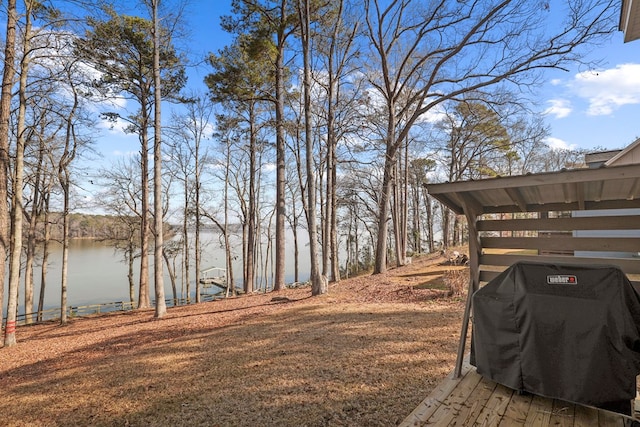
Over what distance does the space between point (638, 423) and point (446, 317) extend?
4.07 meters

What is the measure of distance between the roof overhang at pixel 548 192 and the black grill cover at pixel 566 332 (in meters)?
0.66

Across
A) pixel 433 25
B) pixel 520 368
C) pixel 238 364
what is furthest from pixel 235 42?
pixel 520 368

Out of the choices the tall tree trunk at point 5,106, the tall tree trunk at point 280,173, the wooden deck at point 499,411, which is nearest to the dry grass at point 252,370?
the wooden deck at point 499,411

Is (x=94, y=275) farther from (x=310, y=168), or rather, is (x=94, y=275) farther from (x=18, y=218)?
(x=310, y=168)

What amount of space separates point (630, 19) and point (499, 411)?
16.5ft

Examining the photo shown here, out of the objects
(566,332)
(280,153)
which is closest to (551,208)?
(566,332)

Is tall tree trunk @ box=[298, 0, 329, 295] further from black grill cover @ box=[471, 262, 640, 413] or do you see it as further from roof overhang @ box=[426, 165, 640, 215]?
black grill cover @ box=[471, 262, 640, 413]

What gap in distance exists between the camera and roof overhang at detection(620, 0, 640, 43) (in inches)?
150

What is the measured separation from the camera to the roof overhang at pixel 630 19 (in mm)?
3819

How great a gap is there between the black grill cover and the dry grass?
122cm

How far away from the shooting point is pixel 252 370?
4305mm

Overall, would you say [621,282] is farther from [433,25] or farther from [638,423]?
[433,25]

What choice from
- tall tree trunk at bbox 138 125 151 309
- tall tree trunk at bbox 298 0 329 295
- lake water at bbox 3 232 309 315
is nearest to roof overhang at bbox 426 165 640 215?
tall tree trunk at bbox 298 0 329 295

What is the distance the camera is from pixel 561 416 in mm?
2223
